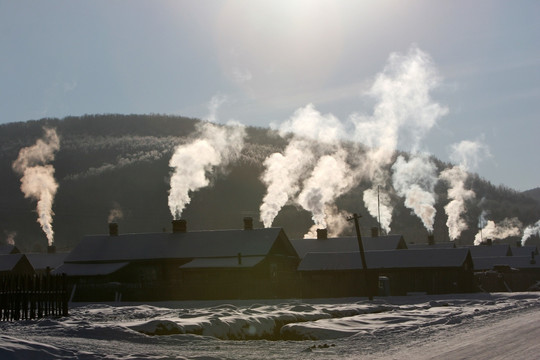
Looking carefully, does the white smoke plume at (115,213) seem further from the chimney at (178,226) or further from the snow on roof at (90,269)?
the snow on roof at (90,269)

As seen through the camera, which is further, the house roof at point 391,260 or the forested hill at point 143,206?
the forested hill at point 143,206

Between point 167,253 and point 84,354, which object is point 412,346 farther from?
point 167,253

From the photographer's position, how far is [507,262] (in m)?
75.4

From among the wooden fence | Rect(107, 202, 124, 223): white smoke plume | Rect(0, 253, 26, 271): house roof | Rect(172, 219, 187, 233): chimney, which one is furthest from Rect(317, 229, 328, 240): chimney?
Rect(107, 202, 124, 223): white smoke plume

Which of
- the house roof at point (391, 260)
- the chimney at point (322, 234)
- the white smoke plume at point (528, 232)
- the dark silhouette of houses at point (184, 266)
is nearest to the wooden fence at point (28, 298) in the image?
the dark silhouette of houses at point (184, 266)

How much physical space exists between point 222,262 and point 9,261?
25544 mm

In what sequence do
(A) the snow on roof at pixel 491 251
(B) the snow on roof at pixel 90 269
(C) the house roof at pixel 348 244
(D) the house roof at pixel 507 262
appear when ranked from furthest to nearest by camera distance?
(A) the snow on roof at pixel 491 251 < (D) the house roof at pixel 507 262 < (C) the house roof at pixel 348 244 < (B) the snow on roof at pixel 90 269

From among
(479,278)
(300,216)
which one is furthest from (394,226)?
(479,278)

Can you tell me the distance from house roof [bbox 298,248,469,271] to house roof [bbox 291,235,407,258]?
11087 millimetres

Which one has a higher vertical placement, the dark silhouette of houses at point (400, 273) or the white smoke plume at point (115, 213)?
the white smoke plume at point (115, 213)

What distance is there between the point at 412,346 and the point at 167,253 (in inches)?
1747

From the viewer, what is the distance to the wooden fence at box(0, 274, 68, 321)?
98.1 ft

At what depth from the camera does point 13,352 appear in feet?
51.2

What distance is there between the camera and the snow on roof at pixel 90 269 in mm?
59556
